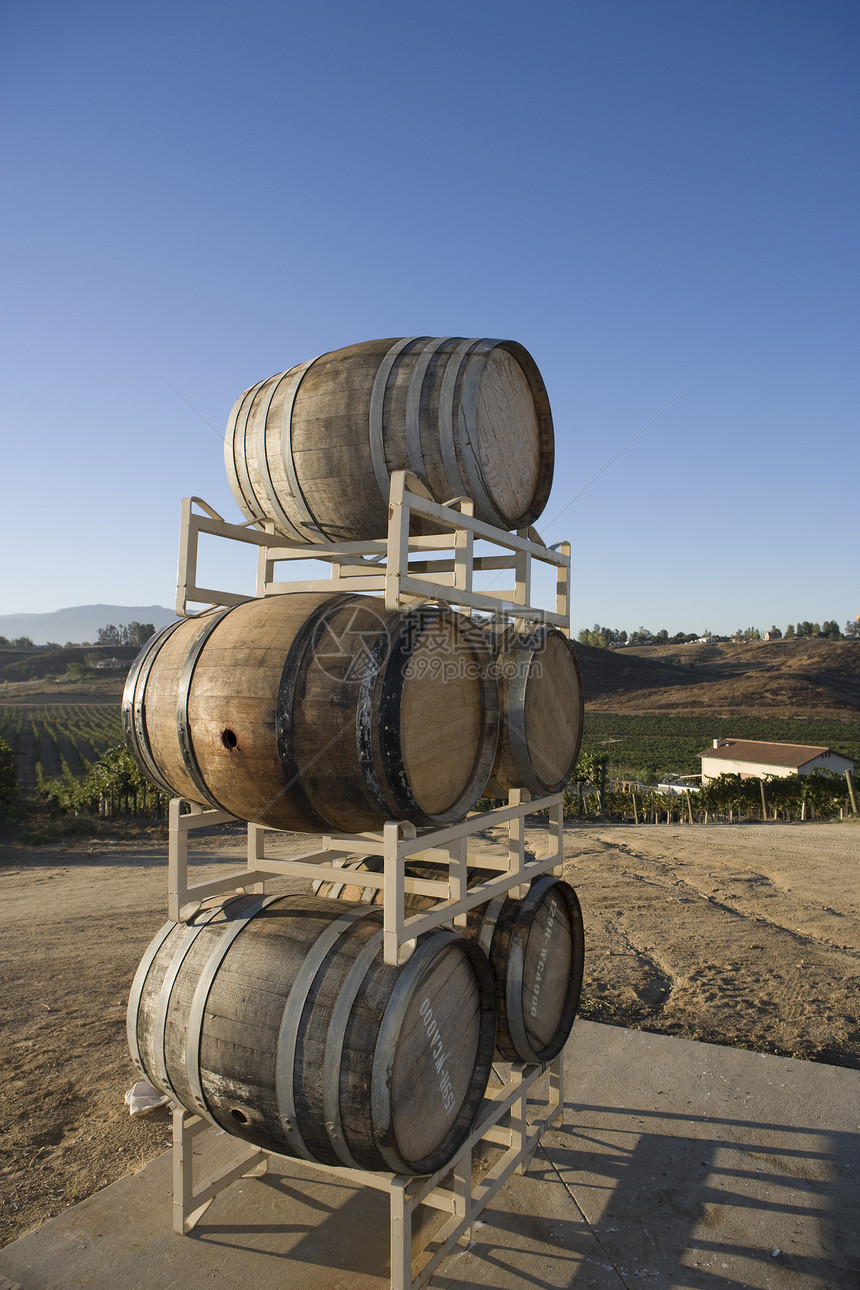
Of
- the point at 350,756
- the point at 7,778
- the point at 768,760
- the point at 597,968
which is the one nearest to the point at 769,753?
the point at 768,760

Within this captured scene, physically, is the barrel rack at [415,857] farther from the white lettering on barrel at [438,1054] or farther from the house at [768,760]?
the house at [768,760]

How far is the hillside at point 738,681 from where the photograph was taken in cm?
9100

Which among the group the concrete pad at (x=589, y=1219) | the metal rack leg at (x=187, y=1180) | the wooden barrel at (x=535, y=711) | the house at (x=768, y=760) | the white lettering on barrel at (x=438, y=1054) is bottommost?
the house at (x=768, y=760)

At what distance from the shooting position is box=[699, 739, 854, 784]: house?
120ft

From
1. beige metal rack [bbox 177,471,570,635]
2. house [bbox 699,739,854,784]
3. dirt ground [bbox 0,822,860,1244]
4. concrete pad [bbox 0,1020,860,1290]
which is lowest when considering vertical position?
house [bbox 699,739,854,784]

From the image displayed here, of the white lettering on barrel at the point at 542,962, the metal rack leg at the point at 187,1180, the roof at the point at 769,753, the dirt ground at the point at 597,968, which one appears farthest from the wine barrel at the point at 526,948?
the roof at the point at 769,753

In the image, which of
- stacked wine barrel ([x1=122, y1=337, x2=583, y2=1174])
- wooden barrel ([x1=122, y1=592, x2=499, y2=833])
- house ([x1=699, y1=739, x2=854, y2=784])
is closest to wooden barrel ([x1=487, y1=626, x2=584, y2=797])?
stacked wine barrel ([x1=122, y1=337, x2=583, y2=1174])

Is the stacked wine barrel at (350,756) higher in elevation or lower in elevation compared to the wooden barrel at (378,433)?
lower

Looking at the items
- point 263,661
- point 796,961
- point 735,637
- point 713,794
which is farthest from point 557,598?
point 735,637

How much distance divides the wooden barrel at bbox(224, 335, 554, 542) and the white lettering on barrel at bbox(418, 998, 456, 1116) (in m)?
2.25

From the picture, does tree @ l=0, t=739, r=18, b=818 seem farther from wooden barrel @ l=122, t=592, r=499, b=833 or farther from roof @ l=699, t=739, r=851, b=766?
roof @ l=699, t=739, r=851, b=766

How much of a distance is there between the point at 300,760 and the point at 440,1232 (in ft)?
8.42

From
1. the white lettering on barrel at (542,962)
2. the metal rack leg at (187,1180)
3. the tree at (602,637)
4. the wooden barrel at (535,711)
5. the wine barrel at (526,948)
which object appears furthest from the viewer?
the tree at (602,637)

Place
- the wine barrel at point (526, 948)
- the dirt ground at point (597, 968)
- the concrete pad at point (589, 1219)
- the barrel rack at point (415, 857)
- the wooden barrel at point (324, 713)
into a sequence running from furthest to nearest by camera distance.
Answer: the dirt ground at point (597, 968) → the wine barrel at point (526, 948) → the concrete pad at point (589, 1219) → the barrel rack at point (415, 857) → the wooden barrel at point (324, 713)
